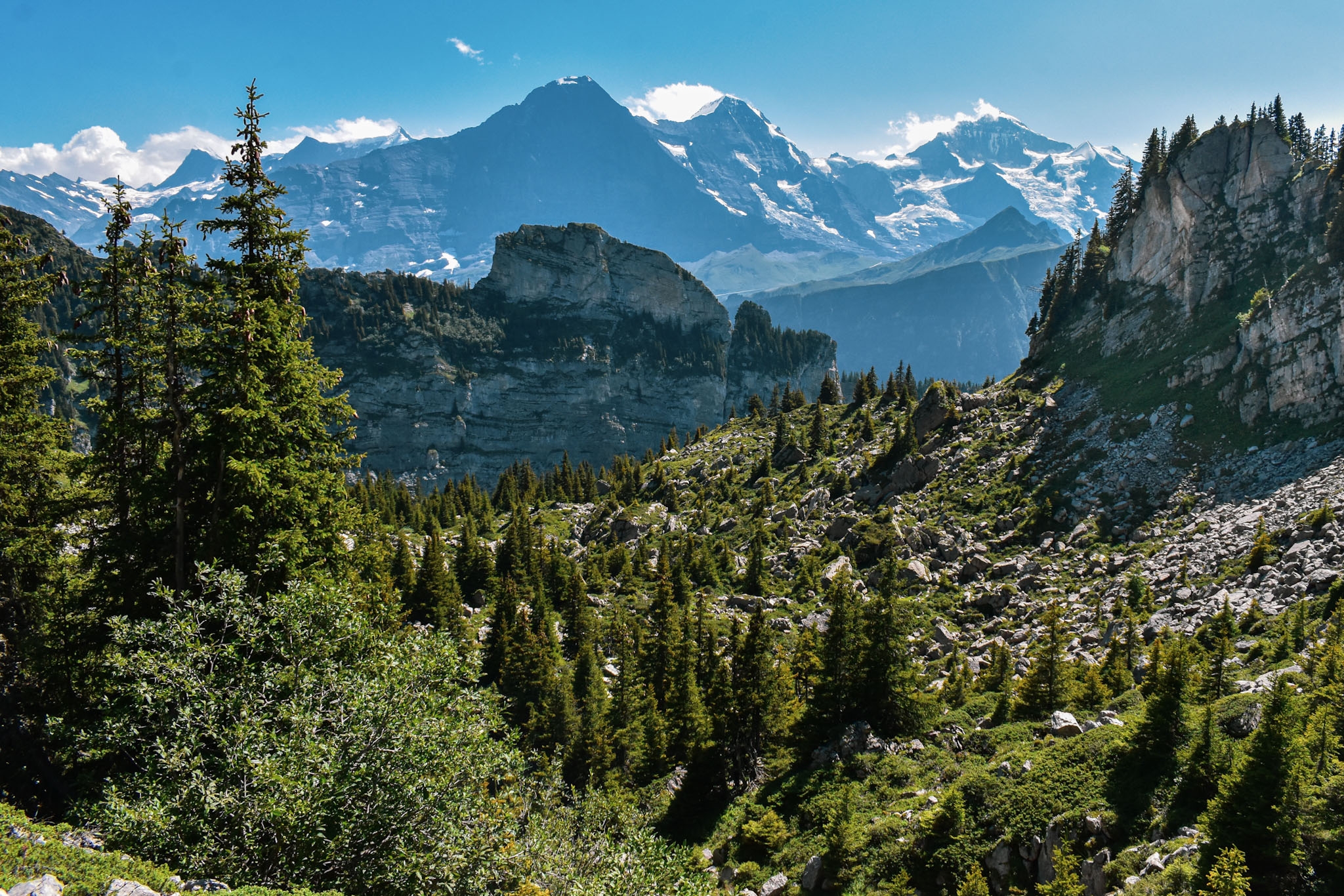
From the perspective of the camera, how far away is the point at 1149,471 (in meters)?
55.7

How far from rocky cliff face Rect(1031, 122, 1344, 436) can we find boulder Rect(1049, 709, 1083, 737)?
131ft

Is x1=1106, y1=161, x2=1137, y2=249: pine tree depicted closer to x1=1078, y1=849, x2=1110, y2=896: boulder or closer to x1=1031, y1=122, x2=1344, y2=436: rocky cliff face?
x1=1031, y1=122, x2=1344, y2=436: rocky cliff face

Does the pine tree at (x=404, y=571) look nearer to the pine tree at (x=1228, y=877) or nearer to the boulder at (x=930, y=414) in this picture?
the boulder at (x=930, y=414)

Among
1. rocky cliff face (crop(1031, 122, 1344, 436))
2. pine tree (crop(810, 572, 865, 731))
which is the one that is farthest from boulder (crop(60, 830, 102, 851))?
rocky cliff face (crop(1031, 122, 1344, 436))

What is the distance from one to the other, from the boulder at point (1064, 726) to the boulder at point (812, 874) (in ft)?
35.1

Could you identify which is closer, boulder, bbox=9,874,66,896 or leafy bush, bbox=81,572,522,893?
boulder, bbox=9,874,66,896

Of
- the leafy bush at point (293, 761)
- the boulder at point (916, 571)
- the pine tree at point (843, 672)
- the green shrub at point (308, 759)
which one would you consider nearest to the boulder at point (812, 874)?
the green shrub at point (308, 759)

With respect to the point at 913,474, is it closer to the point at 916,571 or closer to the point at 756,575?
the point at 916,571

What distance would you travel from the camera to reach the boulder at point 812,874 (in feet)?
79.8

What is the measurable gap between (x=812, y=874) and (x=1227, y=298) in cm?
7217

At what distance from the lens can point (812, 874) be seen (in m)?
24.5

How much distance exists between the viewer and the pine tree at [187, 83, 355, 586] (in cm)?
2019

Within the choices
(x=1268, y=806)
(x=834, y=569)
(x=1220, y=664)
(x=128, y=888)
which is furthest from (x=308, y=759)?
(x=834, y=569)

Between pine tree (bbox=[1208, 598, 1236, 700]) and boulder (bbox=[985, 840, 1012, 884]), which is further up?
pine tree (bbox=[1208, 598, 1236, 700])
